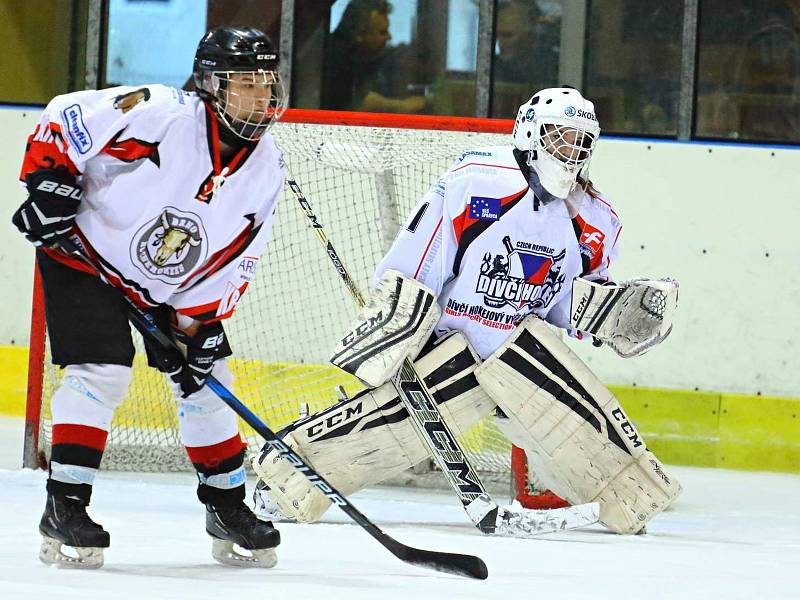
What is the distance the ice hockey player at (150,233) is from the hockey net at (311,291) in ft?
4.84

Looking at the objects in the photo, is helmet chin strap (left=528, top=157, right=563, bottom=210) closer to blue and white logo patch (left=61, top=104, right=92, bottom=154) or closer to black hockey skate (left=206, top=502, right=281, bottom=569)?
black hockey skate (left=206, top=502, right=281, bottom=569)

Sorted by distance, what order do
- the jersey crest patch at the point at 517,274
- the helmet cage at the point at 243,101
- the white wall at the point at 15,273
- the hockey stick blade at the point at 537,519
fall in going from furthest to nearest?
the white wall at the point at 15,273
the jersey crest patch at the point at 517,274
the hockey stick blade at the point at 537,519
the helmet cage at the point at 243,101

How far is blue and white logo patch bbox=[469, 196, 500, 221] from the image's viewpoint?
3428mm

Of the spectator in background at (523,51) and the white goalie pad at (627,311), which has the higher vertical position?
the spectator in background at (523,51)

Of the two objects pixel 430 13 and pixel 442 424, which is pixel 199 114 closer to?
pixel 442 424

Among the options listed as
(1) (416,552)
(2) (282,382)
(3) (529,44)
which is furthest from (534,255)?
(3) (529,44)

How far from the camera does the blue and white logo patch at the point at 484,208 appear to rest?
3.43m

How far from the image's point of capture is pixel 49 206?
98.7 inches

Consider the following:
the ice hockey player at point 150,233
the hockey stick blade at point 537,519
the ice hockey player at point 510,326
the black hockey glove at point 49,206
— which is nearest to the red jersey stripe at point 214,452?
the ice hockey player at point 150,233

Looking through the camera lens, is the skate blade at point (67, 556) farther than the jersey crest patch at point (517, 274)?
No

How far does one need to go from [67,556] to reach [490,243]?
134 centimetres

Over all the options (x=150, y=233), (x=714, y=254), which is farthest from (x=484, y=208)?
(x=714, y=254)

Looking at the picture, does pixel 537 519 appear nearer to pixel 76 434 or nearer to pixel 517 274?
pixel 517 274

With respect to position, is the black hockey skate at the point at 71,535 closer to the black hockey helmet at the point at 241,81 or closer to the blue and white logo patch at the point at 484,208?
the black hockey helmet at the point at 241,81
